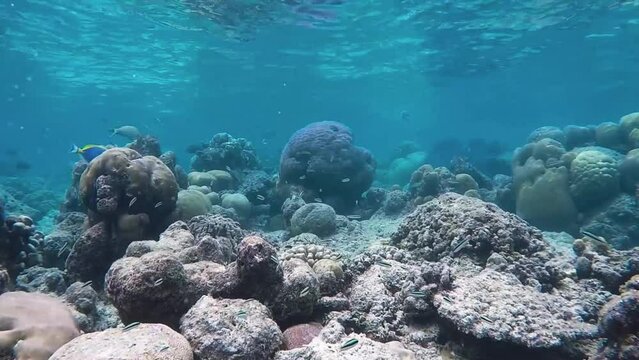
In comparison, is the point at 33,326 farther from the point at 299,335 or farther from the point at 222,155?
the point at 222,155

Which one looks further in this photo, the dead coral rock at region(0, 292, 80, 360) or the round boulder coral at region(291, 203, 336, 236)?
the round boulder coral at region(291, 203, 336, 236)

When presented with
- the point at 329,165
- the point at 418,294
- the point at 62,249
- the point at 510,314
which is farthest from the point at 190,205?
the point at 510,314

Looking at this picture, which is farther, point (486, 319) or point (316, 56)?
point (316, 56)

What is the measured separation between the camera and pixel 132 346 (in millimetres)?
3217

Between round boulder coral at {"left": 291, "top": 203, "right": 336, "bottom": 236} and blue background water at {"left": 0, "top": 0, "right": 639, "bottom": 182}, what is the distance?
15.4 meters

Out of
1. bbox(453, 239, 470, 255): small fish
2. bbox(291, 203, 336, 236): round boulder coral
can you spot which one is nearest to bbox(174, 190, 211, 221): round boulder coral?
bbox(291, 203, 336, 236): round boulder coral

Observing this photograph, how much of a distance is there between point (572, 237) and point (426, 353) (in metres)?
9.61

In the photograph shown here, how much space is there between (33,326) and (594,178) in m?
13.1

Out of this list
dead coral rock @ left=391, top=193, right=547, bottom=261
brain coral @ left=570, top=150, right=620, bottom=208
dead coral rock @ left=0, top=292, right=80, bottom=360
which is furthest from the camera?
brain coral @ left=570, top=150, right=620, bottom=208

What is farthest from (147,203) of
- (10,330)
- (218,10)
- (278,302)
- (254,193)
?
(218,10)

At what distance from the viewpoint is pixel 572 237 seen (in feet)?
38.5

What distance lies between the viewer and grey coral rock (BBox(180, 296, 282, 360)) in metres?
3.61

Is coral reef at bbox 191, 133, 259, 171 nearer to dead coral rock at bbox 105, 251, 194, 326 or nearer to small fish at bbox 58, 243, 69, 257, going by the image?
small fish at bbox 58, 243, 69, 257

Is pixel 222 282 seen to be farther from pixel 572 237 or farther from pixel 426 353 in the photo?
pixel 572 237
